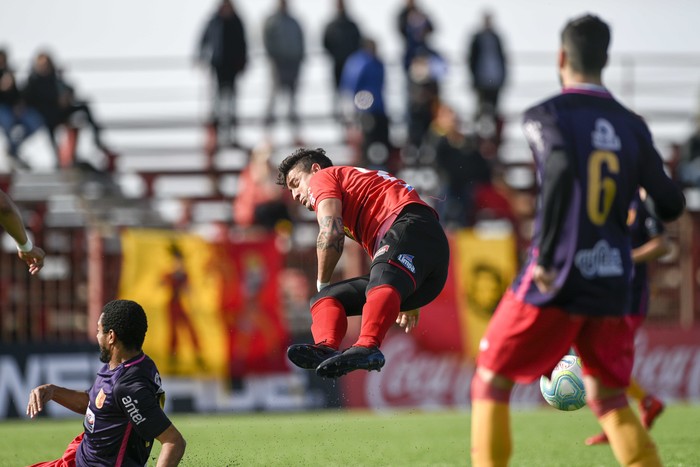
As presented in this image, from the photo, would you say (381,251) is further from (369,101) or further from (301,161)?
(369,101)

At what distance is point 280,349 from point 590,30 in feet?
34.8

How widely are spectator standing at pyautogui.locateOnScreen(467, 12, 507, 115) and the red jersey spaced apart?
11272mm

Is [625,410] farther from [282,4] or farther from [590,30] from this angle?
[282,4]

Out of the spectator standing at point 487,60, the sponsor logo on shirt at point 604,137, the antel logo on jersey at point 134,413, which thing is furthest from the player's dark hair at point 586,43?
the spectator standing at point 487,60

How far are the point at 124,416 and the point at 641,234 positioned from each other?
14.2ft

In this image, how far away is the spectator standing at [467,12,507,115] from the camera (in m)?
18.1

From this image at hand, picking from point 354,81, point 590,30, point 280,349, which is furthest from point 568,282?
point 354,81

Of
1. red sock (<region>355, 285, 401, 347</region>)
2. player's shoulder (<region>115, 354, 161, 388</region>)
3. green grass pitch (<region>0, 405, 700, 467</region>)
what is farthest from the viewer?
green grass pitch (<region>0, 405, 700, 467</region>)

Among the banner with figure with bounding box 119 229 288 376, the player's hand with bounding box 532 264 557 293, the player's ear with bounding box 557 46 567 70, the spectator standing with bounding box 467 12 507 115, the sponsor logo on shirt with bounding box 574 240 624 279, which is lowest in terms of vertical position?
the banner with figure with bounding box 119 229 288 376

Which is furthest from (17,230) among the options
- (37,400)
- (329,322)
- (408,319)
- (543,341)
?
(543,341)

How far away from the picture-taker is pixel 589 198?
503 centimetres

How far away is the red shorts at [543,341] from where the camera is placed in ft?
16.5

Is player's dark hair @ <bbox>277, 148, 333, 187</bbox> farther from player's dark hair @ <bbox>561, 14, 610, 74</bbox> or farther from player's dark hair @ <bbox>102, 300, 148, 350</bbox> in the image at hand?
player's dark hair @ <bbox>561, 14, 610, 74</bbox>

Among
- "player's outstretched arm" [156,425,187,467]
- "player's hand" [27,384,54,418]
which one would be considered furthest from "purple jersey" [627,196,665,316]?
"player's hand" [27,384,54,418]
